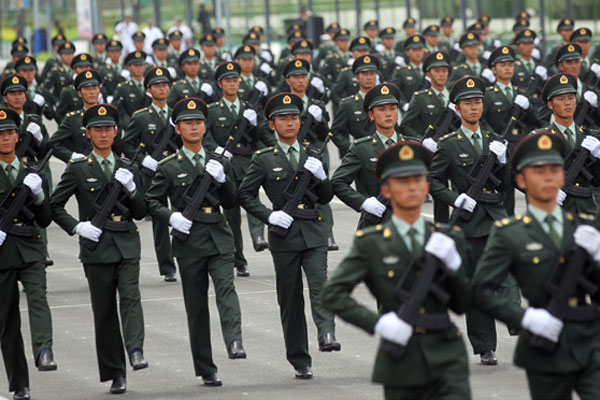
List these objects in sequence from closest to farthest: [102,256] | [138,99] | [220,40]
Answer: [102,256] → [138,99] → [220,40]

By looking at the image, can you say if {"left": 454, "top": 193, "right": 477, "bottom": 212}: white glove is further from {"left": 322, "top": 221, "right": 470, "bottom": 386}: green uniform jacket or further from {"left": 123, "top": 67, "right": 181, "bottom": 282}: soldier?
{"left": 123, "top": 67, "right": 181, "bottom": 282}: soldier

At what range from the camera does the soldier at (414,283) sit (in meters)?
6.62

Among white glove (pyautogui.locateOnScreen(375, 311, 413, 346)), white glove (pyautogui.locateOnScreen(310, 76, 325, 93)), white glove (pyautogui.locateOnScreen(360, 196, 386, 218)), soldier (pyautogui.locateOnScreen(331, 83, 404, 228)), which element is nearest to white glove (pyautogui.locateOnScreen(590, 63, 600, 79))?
white glove (pyautogui.locateOnScreen(310, 76, 325, 93))

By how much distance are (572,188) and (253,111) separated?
5.20m

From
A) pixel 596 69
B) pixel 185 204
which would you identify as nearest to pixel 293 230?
pixel 185 204

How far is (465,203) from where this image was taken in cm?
1070

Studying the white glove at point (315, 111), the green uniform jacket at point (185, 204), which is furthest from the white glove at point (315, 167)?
the white glove at point (315, 111)

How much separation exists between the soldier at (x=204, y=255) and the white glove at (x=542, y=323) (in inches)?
156

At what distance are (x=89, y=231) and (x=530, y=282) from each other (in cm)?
423

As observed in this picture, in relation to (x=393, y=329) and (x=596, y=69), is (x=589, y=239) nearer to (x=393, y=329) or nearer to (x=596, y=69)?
(x=393, y=329)

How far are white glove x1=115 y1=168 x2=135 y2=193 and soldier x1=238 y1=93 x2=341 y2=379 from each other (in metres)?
0.82

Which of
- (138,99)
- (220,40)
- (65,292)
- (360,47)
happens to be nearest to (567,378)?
(65,292)

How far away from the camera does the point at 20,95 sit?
16.7m

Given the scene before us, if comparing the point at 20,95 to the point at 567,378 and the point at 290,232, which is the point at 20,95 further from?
the point at 567,378
